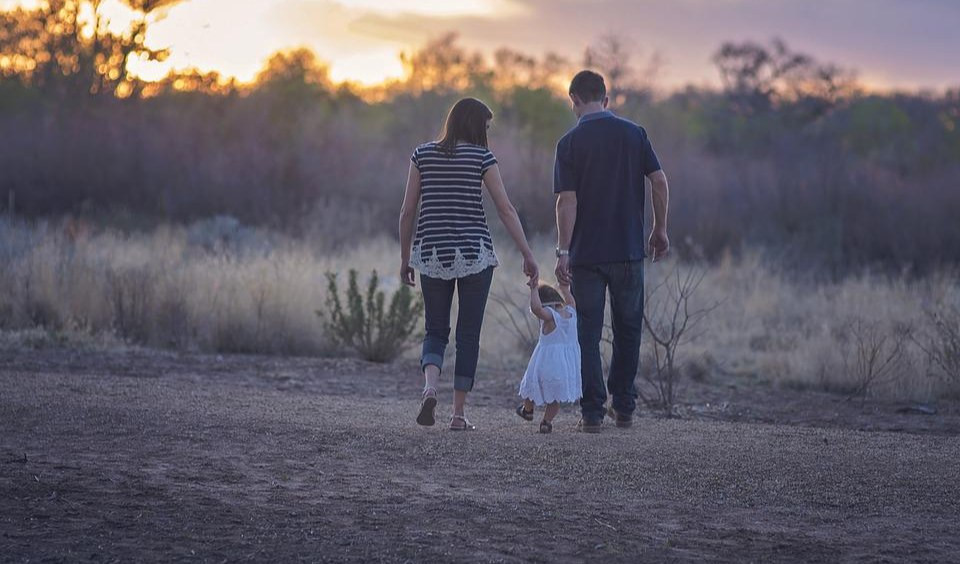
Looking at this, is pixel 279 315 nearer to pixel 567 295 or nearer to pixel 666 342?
pixel 666 342

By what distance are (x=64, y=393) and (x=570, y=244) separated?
3.59m

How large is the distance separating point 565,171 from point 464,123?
0.68 meters

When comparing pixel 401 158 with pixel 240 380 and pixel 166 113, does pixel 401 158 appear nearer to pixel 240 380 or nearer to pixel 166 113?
pixel 166 113

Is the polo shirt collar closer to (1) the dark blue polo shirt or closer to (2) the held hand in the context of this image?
(1) the dark blue polo shirt

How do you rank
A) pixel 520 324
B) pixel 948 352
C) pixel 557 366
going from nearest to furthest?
pixel 557 366
pixel 948 352
pixel 520 324

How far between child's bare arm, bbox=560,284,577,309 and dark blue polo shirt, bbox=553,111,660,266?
0.54ft

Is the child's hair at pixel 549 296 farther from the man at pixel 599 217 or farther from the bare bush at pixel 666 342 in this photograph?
the bare bush at pixel 666 342

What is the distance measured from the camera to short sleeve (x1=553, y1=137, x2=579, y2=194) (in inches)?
300

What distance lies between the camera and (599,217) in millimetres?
7625

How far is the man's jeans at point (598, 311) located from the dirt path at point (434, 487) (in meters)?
0.29

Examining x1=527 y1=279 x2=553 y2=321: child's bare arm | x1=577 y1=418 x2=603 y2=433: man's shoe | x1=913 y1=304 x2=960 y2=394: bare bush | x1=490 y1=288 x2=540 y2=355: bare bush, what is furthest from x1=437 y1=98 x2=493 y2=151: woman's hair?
x1=913 y1=304 x2=960 y2=394: bare bush

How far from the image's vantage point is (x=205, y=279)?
14.7m

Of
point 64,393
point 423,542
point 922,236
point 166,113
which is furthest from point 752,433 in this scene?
point 166,113

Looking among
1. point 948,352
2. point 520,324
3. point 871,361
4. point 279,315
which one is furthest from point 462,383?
point 520,324
